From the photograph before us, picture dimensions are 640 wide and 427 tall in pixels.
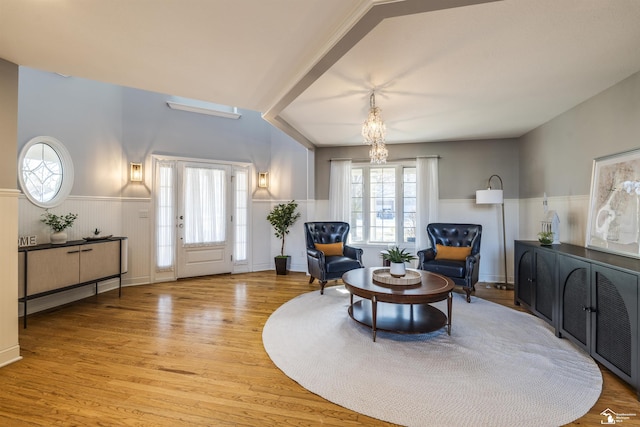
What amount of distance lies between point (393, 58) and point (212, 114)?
4123mm

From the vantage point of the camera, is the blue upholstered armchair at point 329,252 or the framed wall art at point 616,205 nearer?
the framed wall art at point 616,205

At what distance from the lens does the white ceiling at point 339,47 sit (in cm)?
174

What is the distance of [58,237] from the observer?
3.54 metres

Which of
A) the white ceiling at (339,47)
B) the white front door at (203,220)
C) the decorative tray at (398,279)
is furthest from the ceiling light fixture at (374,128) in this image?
the white front door at (203,220)

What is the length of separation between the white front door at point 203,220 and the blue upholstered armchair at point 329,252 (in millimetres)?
1815

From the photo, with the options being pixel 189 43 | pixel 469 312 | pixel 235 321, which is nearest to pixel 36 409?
pixel 235 321

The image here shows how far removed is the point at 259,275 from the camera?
5492mm

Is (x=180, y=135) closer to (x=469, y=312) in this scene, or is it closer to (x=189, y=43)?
(x=189, y=43)

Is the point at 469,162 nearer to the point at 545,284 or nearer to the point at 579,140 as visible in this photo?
the point at 579,140

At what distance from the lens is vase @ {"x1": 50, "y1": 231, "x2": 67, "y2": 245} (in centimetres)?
352

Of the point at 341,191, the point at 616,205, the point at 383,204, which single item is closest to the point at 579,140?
the point at 616,205

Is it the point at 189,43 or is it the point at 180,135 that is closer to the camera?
the point at 189,43

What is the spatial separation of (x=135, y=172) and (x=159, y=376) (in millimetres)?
3719

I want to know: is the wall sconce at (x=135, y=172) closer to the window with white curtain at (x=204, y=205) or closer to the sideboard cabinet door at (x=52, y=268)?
the window with white curtain at (x=204, y=205)
